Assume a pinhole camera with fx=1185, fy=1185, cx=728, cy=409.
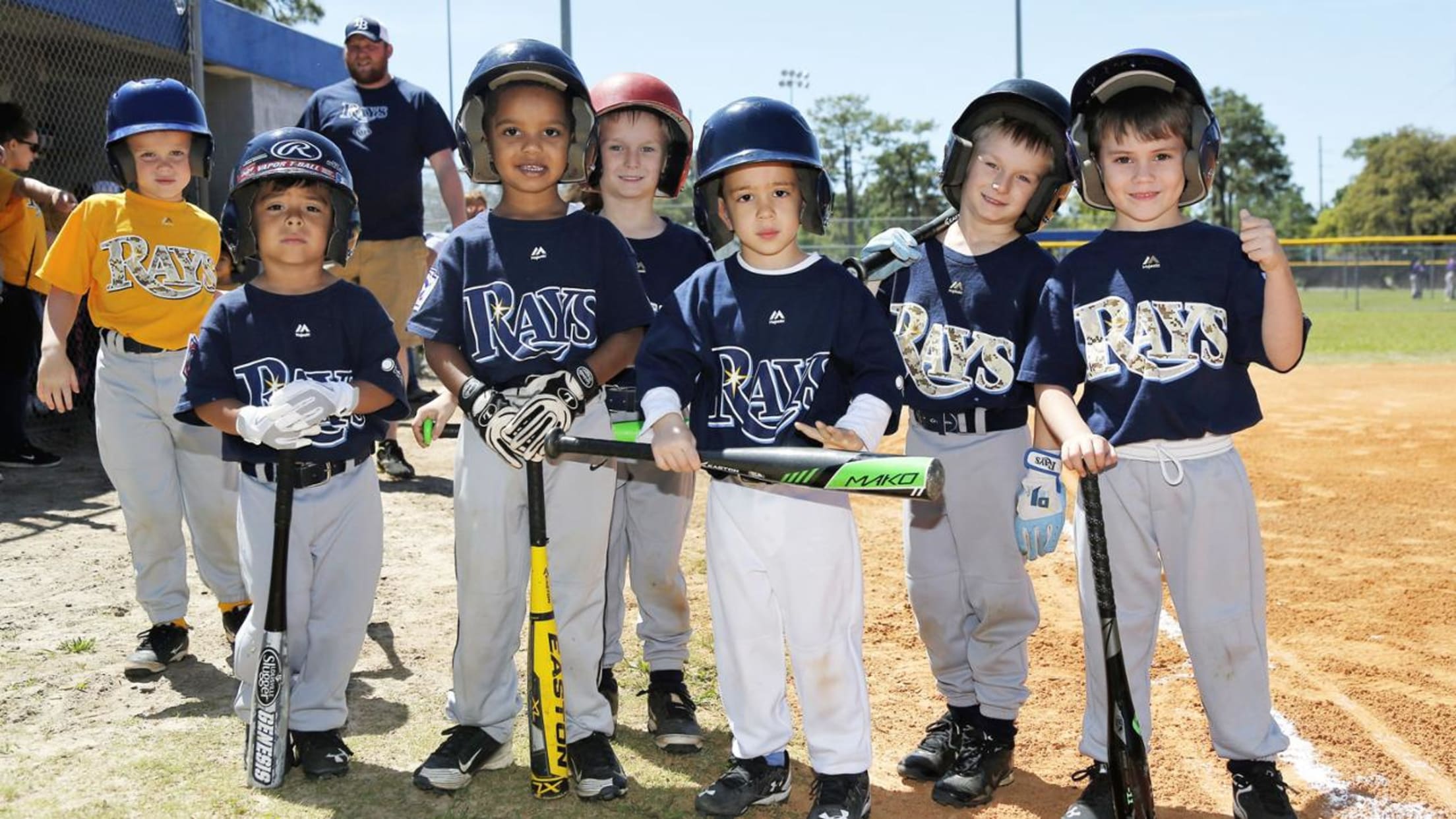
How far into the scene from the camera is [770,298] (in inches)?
121

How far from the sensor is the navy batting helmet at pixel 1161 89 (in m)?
3.05

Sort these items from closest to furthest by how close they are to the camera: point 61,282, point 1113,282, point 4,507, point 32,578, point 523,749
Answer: point 1113,282
point 523,749
point 61,282
point 32,578
point 4,507

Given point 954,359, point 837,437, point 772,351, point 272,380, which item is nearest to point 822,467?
point 837,437

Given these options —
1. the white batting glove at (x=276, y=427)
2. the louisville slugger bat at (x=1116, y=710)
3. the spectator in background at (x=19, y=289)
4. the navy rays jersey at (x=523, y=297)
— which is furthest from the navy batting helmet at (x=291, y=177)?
the spectator in background at (x=19, y=289)

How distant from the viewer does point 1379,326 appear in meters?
21.8

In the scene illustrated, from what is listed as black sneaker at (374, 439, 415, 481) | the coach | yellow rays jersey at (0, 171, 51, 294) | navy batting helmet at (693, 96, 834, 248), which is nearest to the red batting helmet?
navy batting helmet at (693, 96, 834, 248)

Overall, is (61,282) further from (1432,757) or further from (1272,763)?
(1432,757)

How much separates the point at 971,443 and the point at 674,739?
1.25m

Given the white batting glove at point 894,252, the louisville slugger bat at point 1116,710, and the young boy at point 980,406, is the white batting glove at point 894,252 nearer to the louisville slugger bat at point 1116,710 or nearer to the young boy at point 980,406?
the young boy at point 980,406

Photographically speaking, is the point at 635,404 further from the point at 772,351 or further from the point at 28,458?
the point at 28,458

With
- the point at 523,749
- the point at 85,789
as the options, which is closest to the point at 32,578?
the point at 85,789

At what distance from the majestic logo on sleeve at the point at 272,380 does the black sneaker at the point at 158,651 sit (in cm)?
130

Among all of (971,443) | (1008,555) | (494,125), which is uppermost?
(494,125)

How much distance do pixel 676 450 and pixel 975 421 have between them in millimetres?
992
